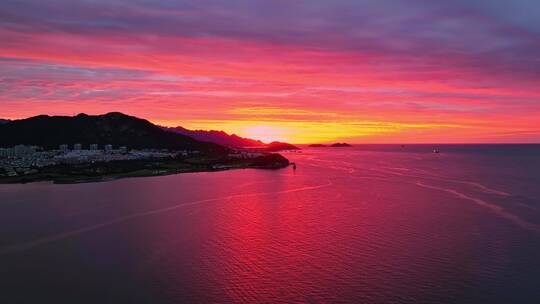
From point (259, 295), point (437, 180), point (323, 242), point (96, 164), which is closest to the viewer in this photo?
point (259, 295)

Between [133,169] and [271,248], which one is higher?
[133,169]

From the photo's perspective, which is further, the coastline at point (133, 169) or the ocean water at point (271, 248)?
the coastline at point (133, 169)

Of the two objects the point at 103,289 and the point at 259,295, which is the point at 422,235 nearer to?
the point at 259,295

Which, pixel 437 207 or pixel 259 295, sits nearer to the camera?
pixel 259 295

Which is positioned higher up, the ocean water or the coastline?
the coastline

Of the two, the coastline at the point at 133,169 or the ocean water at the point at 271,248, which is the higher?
the coastline at the point at 133,169

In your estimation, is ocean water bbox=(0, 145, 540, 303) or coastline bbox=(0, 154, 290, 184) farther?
coastline bbox=(0, 154, 290, 184)

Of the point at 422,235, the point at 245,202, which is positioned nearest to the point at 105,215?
the point at 245,202

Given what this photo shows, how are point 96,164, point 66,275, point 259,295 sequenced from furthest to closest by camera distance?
point 96,164 → point 66,275 → point 259,295
